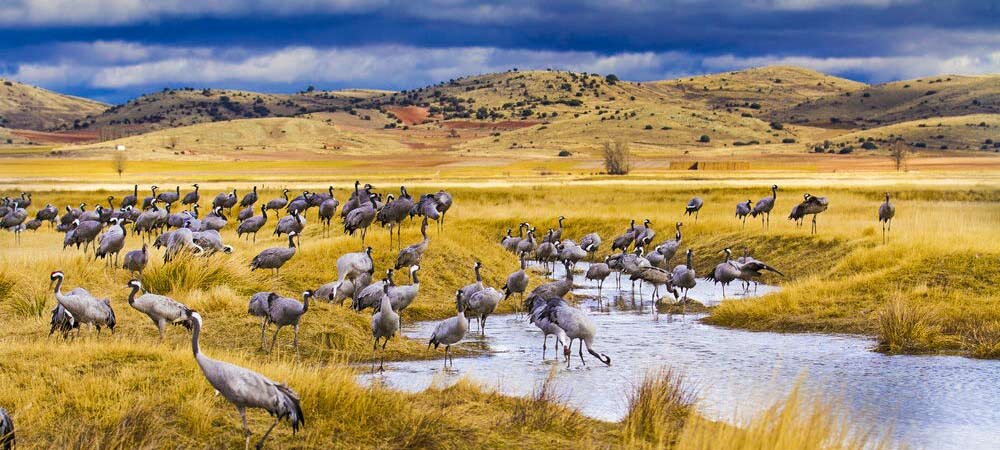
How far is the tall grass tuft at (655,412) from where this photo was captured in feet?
39.5

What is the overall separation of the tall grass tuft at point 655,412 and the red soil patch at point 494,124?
16152 centimetres

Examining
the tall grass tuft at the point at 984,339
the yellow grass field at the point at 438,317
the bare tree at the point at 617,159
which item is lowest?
the tall grass tuft at the point at 984,339

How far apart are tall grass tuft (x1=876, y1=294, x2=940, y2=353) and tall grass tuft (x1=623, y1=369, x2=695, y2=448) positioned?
6997mm

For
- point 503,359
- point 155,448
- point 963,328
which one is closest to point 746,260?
point 963,328

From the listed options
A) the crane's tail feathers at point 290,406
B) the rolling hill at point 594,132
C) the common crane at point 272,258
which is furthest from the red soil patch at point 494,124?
the crane's tail feathers at point 290,406

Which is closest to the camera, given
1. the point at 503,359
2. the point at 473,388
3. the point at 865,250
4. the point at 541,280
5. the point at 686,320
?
the point at 473,388

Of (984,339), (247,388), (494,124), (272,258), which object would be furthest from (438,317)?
(494,124)

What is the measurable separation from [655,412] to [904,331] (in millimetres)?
8333

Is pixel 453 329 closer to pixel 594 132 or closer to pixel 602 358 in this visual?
pixel 602 358

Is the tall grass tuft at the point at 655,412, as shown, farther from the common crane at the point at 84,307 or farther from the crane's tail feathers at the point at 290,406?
the common crane at the point at 84,307

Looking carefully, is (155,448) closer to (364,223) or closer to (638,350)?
(638,350)

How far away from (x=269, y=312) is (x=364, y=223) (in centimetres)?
1033

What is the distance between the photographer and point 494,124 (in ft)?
596

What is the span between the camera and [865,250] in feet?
88.3
